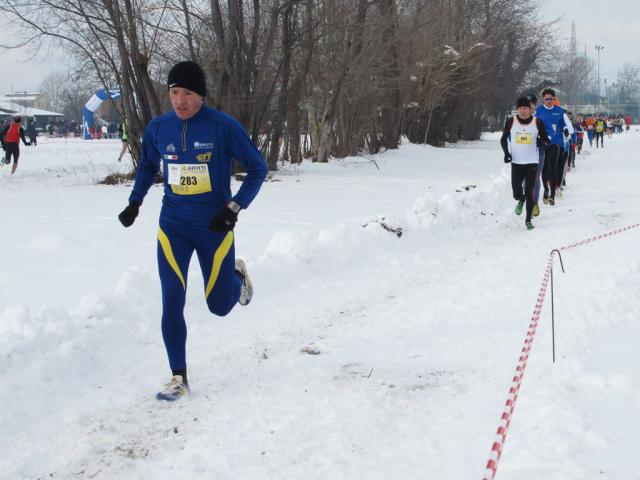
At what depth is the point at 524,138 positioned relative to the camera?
414 inches

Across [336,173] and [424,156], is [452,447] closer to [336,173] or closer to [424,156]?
[336,173]

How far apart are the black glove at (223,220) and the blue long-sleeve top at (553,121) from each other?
32.9 feet

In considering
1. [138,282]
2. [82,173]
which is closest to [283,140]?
[82,173]

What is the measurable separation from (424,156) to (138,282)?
81.4 ft

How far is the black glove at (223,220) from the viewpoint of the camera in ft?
13.5

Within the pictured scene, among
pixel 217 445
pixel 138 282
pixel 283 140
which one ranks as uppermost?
pixel 283 140

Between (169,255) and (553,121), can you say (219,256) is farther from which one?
(553,121)

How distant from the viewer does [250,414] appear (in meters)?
3.89

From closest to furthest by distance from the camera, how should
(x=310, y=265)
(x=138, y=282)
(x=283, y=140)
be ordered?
(x=138, y=282) < (x=310, y=265) < (x=283, y=140)

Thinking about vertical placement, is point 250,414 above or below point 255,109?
below

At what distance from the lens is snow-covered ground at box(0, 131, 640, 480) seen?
11.0ft

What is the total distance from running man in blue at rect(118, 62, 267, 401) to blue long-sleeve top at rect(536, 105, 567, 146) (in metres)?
9.78

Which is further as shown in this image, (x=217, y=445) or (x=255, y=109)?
(x=255, y=109)

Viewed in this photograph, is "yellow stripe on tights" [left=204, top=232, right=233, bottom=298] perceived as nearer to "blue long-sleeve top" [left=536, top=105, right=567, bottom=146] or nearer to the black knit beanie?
the black knit beanie
